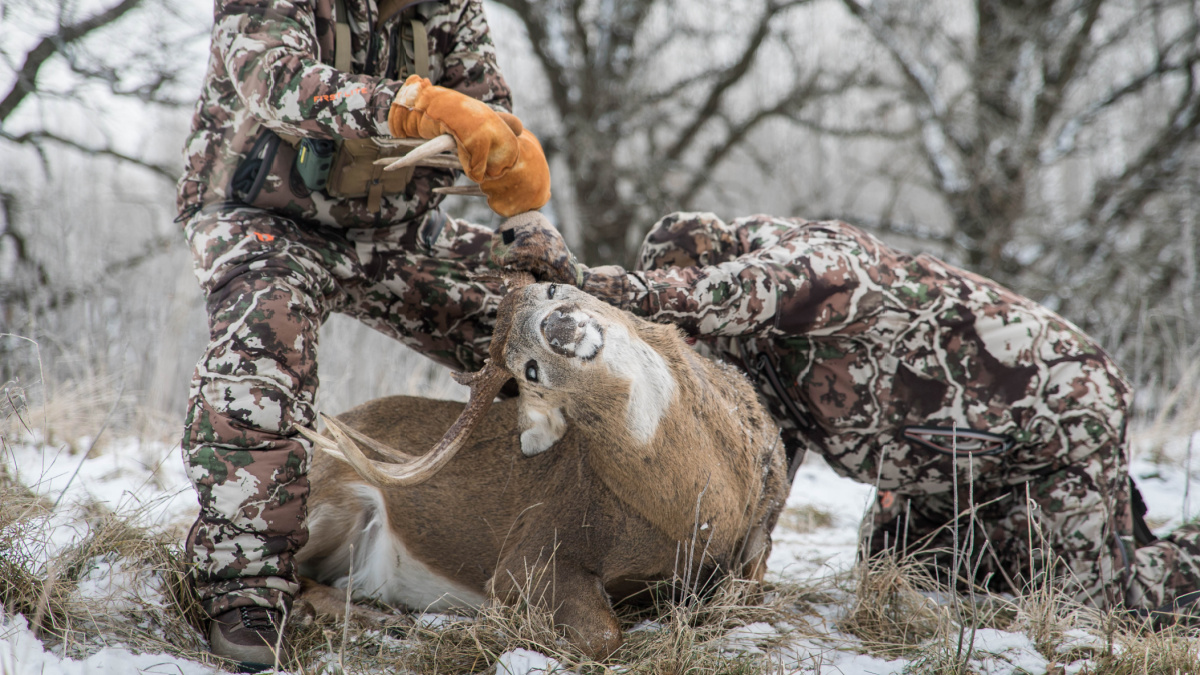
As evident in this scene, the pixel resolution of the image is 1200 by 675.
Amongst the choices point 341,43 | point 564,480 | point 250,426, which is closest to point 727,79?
point 341,43

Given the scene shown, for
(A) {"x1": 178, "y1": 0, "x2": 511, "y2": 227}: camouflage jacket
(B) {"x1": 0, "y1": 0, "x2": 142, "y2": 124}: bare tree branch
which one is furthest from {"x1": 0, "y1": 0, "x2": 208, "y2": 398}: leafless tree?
(A) {"x1": 178, "y1": 0, "x2": 511, "y2": 227}: camouflage jacket

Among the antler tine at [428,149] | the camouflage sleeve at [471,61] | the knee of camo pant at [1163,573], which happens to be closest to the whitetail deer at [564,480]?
the antler tine at [428,149]

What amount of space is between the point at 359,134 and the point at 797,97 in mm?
12407

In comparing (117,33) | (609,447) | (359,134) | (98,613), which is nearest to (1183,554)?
(609,447)

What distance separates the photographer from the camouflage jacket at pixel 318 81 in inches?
101

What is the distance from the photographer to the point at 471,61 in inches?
136

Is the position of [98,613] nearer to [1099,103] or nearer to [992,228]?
[992,228]

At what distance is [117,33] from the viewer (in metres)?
8.23

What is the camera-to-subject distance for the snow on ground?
229cm

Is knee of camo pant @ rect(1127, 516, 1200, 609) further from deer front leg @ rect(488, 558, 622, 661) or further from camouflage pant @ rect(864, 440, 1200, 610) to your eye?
deer front leg @ rect(488, 558, 622, 661)

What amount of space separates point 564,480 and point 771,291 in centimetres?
104

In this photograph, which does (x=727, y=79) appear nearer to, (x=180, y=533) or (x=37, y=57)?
(x=37, y=57)

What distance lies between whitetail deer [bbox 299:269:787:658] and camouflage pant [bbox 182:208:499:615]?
26cm

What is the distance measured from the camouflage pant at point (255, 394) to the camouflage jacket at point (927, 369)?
1345 mm
